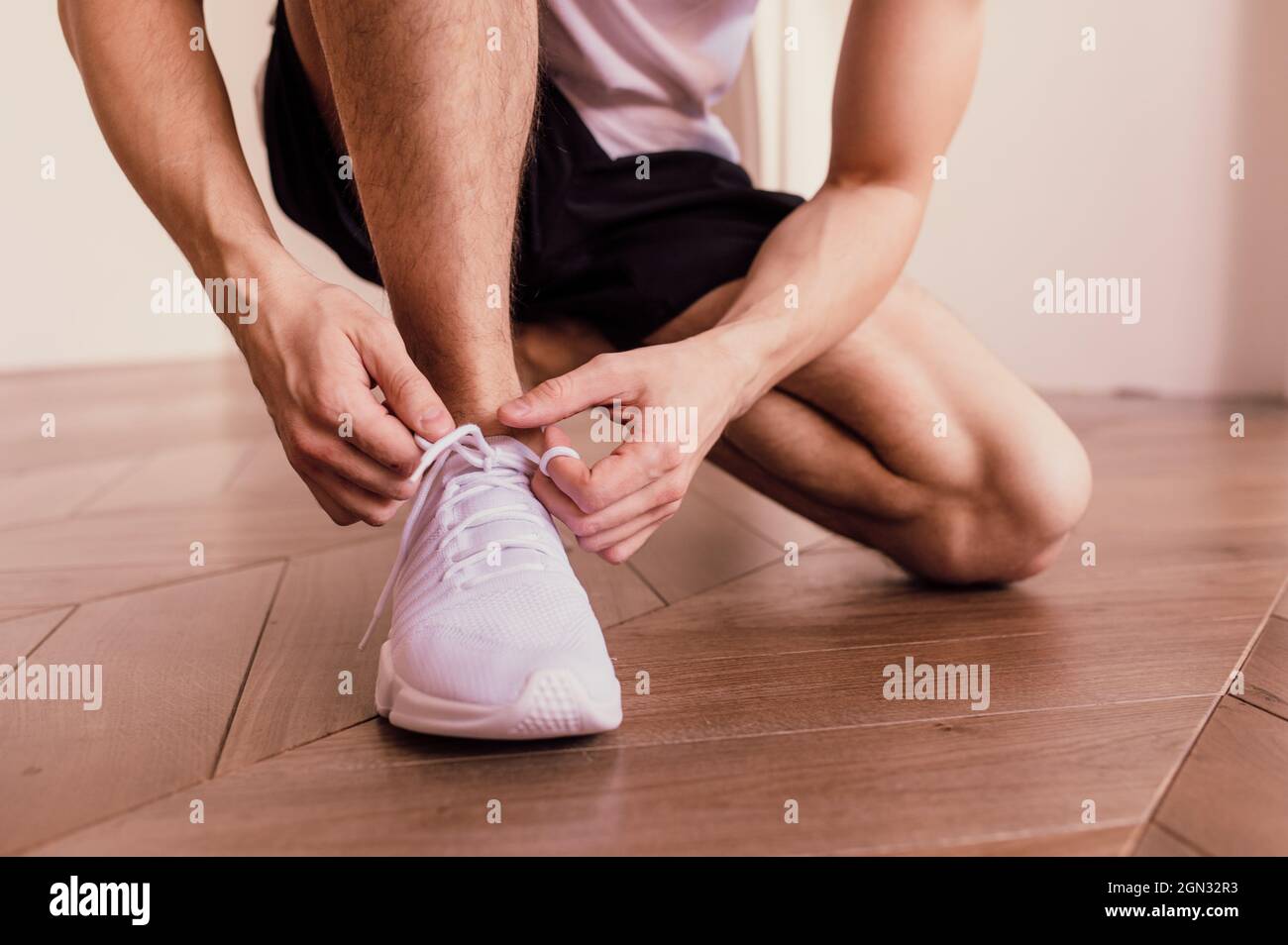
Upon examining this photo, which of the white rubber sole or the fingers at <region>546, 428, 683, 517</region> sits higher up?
the fingers at <region>546, 428, 683, 517</region>

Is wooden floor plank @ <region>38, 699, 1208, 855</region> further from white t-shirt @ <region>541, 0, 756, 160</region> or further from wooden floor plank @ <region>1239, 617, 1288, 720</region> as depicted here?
white t-shirt @ <region>541, 0, 756, 160</region>

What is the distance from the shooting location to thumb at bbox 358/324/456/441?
1.56 ft

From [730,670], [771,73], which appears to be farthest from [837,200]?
[771,73]

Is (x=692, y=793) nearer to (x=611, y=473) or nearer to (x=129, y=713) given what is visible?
(x=611, y=473)

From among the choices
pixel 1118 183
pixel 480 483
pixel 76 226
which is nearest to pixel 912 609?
pixel 480 483

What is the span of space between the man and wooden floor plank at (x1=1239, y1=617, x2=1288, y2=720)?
0.15m

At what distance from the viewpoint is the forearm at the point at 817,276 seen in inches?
24.2

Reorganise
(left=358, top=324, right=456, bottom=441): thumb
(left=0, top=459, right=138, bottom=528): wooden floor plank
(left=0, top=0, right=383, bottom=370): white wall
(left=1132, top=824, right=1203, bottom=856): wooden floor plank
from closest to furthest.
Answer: (left=1132, top=824, right=1203, bottom=856): wooden floor plank, (left=358, top=324, right=456, bottom=441): thumb, (left=0, top=459, right=138, bottom=528): wooden floor plank, (left=0, top=0, right=383, bottom=370): white wall

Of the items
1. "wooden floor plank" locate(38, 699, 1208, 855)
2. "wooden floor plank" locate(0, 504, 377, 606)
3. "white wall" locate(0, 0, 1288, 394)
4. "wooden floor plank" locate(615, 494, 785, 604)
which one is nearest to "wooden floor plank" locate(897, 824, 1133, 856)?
"wooden floor plank" locate(38, 699, 1208, 855)

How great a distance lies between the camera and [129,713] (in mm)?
530

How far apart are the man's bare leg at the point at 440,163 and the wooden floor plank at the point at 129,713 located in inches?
7.6

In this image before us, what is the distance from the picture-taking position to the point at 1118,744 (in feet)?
1.52

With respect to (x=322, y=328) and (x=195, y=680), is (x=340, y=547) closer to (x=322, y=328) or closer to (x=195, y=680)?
(x=195, y=680)
